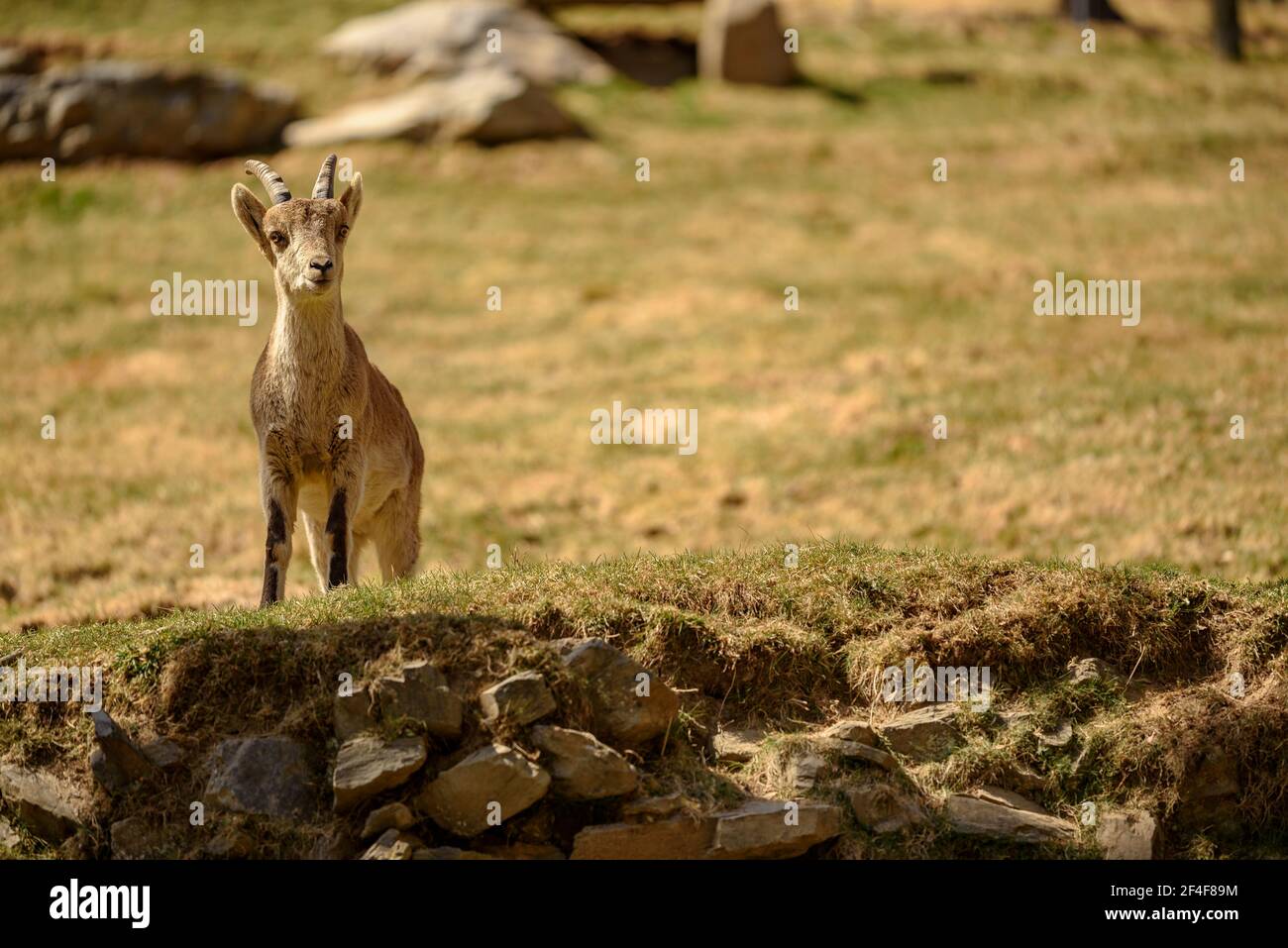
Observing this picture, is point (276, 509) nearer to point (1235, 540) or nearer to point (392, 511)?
point (392, 511)

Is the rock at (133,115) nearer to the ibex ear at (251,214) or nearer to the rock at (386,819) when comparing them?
the ibex ear at (251,214)

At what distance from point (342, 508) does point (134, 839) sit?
8.71 ft

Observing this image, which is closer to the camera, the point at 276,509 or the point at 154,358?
the point at 276,509

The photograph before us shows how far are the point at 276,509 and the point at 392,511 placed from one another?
154 cm

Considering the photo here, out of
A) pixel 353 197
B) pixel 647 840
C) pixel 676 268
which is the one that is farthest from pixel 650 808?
pixel 676 268

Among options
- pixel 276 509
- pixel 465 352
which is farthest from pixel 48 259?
pixel 276 509

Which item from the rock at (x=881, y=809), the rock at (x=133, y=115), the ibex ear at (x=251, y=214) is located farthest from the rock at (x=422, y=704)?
the rock at (x=133, y=115)

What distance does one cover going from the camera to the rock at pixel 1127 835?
909 centimetres

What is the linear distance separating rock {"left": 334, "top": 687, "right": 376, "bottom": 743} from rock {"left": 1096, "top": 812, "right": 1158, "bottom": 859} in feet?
15.4

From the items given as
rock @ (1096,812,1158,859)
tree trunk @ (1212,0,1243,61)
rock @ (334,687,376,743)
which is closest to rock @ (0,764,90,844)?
rock @ (334,687,376,743)

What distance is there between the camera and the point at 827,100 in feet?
133

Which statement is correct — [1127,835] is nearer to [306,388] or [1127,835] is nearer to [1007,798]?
[1007,798]

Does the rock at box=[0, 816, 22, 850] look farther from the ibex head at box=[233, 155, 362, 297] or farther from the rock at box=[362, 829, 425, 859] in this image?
the ibex head at box=[233, 155, 362, 297]

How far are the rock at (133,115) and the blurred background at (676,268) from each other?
0.30 ft
